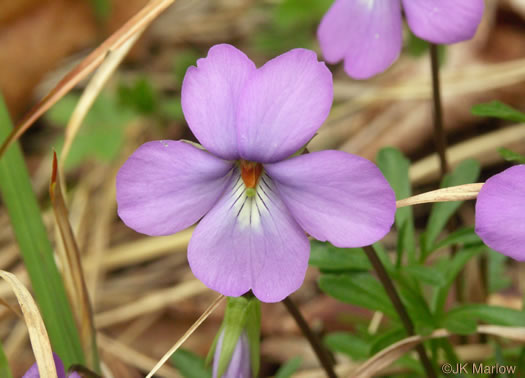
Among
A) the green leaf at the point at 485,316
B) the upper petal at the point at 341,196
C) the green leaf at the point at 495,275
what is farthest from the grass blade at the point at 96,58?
the green leaf at the point at 495,275

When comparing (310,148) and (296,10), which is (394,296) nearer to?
(310,148)

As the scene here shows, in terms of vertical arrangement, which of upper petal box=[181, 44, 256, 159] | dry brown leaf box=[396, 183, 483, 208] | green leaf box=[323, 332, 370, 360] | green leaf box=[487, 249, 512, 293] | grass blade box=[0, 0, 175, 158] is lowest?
green leaf box=[487, 249, 512, 293]

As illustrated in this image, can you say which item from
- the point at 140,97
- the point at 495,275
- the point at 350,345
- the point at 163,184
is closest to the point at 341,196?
the point at 163,184

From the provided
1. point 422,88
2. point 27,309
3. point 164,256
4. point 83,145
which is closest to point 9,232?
point 83,145

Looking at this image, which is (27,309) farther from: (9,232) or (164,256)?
(9,232)

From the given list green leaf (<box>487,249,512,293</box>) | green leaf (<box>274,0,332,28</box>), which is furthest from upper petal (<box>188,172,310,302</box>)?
green leaf (<box>274,0,332,28</box>)

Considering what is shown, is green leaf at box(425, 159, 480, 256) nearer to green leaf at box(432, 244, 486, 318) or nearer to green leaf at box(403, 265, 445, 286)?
green leaf at box(432, 244, 486, 318)

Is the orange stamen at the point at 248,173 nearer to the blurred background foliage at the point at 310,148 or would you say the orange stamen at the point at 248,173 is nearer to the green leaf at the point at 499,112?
the blurred background foliage at the point at 310,148
